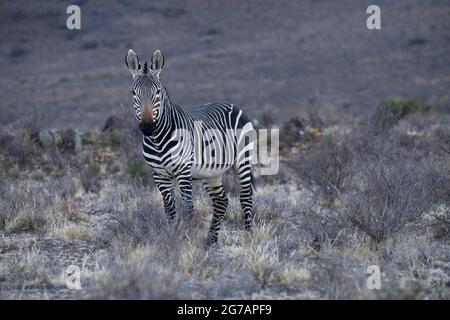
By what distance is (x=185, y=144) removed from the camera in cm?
779

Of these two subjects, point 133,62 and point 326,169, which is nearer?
point 133,62

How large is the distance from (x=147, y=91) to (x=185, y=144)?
863 mm

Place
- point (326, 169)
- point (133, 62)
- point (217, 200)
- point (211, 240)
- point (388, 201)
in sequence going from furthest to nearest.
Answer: point (326, 169)
point (217, 200)
point (211, 240)
point (388, 201)
point (133, 62)

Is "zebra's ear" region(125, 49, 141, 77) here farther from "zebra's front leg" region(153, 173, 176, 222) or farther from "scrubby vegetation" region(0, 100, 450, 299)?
"scrubby vegetation" region(0, 100, 450, 299)

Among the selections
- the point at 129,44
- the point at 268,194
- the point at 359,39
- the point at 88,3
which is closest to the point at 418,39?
the point at 359,39

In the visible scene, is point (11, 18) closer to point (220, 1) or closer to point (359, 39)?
point (220, 1)

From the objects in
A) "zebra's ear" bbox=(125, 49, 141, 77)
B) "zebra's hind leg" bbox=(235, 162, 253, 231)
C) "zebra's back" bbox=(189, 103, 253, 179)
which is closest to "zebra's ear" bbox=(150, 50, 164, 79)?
"zebra's ear" bbox=(125, 49, 141, 77)

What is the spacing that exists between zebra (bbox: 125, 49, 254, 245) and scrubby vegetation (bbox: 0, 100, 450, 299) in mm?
402

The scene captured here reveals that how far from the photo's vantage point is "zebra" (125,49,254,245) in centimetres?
745

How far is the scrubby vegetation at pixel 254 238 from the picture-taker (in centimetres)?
604

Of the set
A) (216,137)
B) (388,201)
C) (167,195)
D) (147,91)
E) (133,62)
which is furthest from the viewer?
(216,137)

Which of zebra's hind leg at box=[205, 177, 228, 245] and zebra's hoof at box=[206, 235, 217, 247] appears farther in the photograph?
zebra's hind leg at box=[205, 177, 228, 245]

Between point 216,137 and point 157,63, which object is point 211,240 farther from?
point 157,63

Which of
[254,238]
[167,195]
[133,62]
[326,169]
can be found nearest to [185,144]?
[167,195]
